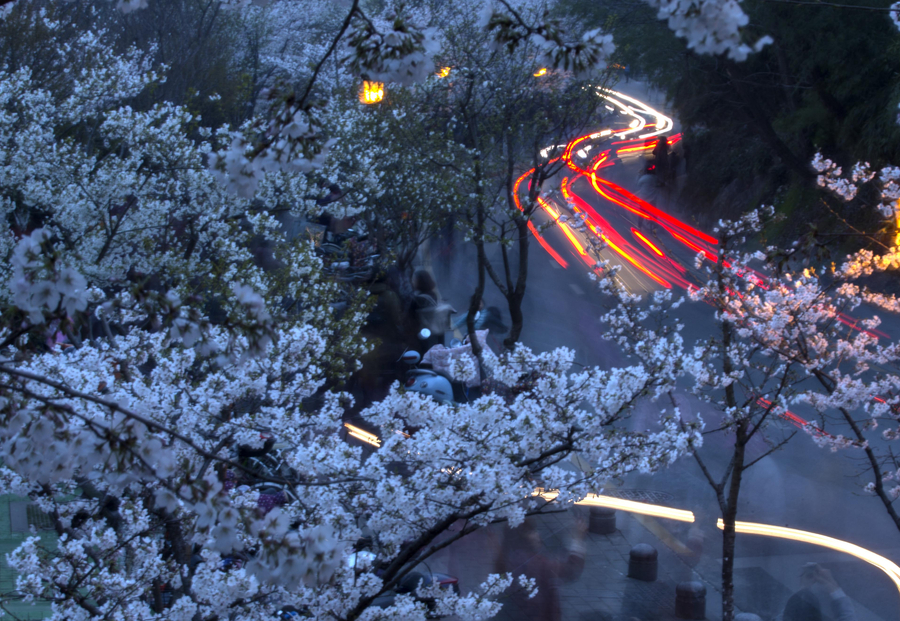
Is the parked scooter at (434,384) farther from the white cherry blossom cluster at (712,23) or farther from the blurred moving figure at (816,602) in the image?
the white cherry blossom cluster at (712,23)

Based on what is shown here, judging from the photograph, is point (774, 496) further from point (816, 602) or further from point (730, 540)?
point (730, 540)

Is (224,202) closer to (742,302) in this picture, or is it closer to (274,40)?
(742,302)

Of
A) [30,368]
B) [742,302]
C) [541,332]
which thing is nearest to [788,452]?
[742,302]

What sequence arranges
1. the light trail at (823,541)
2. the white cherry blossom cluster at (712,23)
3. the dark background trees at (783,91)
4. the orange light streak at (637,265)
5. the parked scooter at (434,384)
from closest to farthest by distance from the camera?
the white cherry blossom cluster at (712,23) < the light trail at (823,541) < the parked scooter at (434,384) < the dark background trees at (783,91) < the orange light streak at (637,265)

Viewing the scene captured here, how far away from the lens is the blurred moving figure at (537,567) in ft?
30.3

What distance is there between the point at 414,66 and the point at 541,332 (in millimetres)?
15752

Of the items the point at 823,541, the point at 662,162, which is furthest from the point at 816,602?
the point at 662,162

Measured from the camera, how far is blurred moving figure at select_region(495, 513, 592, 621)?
9232 mm

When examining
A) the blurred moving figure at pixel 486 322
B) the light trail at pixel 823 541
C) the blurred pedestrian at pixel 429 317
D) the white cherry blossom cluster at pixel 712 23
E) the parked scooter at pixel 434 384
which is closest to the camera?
the white cherry blossom cluster at pixel 712 23

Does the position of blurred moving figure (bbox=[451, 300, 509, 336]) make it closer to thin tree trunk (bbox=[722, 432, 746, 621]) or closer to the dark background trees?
the dark background trees

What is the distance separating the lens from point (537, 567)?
10305 millimetres

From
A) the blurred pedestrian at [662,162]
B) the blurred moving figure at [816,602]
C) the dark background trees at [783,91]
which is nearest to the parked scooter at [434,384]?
the blurred moving figure at [816,602]

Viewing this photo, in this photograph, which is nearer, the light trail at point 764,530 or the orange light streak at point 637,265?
the light trail at point 764,530

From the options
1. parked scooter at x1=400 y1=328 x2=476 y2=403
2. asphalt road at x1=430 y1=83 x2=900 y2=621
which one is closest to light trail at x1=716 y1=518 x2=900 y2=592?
asphalt road at x1=430 y1=83 x2=900 y2=621
